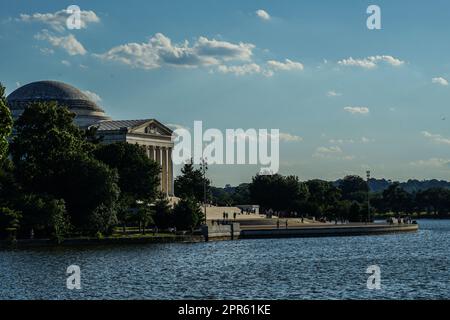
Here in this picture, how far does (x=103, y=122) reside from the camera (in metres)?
173

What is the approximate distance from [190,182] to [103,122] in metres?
23.3

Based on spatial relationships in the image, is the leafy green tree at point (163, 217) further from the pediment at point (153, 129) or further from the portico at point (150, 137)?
the pediment at point (153, 129)

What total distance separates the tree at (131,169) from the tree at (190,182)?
179 feet

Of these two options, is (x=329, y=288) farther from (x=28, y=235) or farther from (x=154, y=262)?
(x=28, y=235)

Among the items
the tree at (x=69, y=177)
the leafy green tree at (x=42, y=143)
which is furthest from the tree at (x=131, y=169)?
the tree at (x=69, y=177)

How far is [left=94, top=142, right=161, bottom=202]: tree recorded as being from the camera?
121500 millimetres

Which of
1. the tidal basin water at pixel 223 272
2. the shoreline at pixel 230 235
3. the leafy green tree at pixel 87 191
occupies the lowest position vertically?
the tidal basin water at pixel 223 272

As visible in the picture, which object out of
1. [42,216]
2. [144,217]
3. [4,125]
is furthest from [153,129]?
[4,125]

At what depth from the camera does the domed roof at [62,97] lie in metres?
177

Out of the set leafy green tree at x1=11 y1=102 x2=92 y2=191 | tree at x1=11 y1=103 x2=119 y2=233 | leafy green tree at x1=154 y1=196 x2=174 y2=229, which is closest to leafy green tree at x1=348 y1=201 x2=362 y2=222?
leafy green tree at x1=154 y1=196 x2=174 y2=229

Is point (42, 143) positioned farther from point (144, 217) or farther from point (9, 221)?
point (9, 221)

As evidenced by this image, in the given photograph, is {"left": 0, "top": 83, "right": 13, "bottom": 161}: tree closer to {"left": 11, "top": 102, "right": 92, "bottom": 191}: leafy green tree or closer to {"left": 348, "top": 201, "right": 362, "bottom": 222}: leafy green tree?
{"left": 11, "top": 102, "right": 92, "bottom": 191}: leafy green tree
